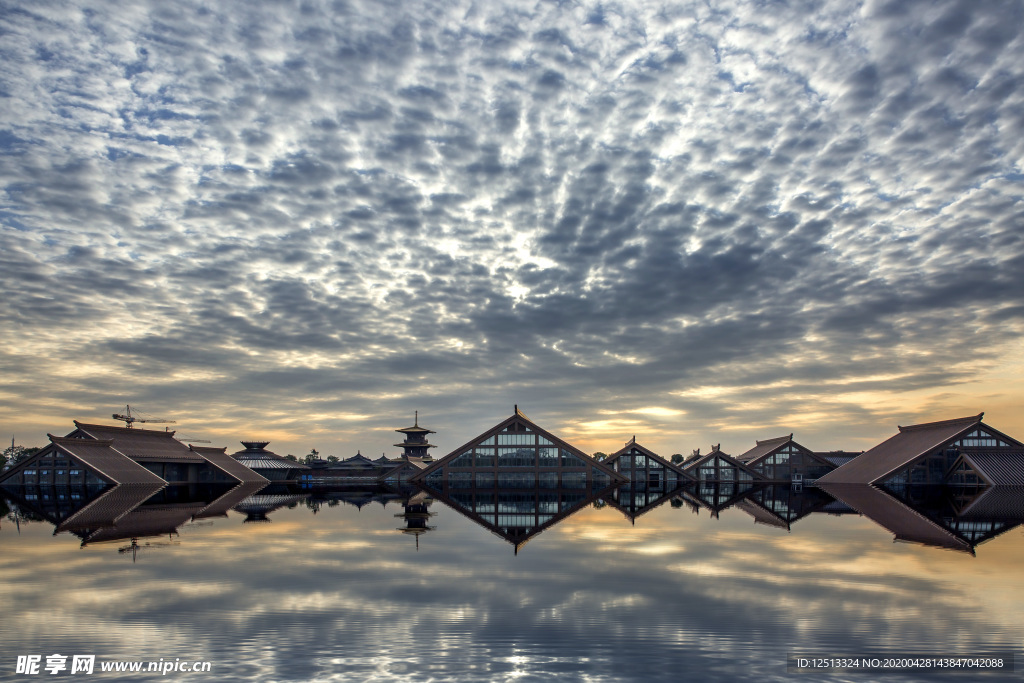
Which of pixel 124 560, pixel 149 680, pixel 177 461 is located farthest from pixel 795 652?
pixel 177 461

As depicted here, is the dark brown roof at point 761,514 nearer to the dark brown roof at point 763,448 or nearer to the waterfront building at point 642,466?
the waterfront building at point 642,466

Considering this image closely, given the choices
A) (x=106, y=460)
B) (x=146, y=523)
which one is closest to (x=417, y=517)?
(x=146, y=523)

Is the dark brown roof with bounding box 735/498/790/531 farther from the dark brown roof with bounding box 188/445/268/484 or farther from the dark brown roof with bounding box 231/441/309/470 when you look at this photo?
the dark brown roof with bounding box 231/441/309/470

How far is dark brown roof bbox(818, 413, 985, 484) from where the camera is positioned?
293 feet

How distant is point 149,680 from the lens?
13.2 m

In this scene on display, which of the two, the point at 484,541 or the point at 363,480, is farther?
the point at 363,480

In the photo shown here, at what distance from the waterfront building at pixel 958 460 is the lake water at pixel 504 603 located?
62042mm

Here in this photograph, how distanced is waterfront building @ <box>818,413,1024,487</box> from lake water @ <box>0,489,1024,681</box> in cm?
6204

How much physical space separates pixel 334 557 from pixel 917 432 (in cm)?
11062

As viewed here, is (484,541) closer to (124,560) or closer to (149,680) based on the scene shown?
(124,560)

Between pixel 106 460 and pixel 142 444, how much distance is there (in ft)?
47.8

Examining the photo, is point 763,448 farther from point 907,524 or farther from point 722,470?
point 907,524

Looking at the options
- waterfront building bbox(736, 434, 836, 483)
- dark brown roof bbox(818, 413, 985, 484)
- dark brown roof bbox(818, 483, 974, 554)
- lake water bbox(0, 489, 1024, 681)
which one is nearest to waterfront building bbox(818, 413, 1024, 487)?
dark brown roof bbox(818, 413, 985, 484)

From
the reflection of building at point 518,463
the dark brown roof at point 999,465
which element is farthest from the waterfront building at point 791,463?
the reflection of building at point 518,463
